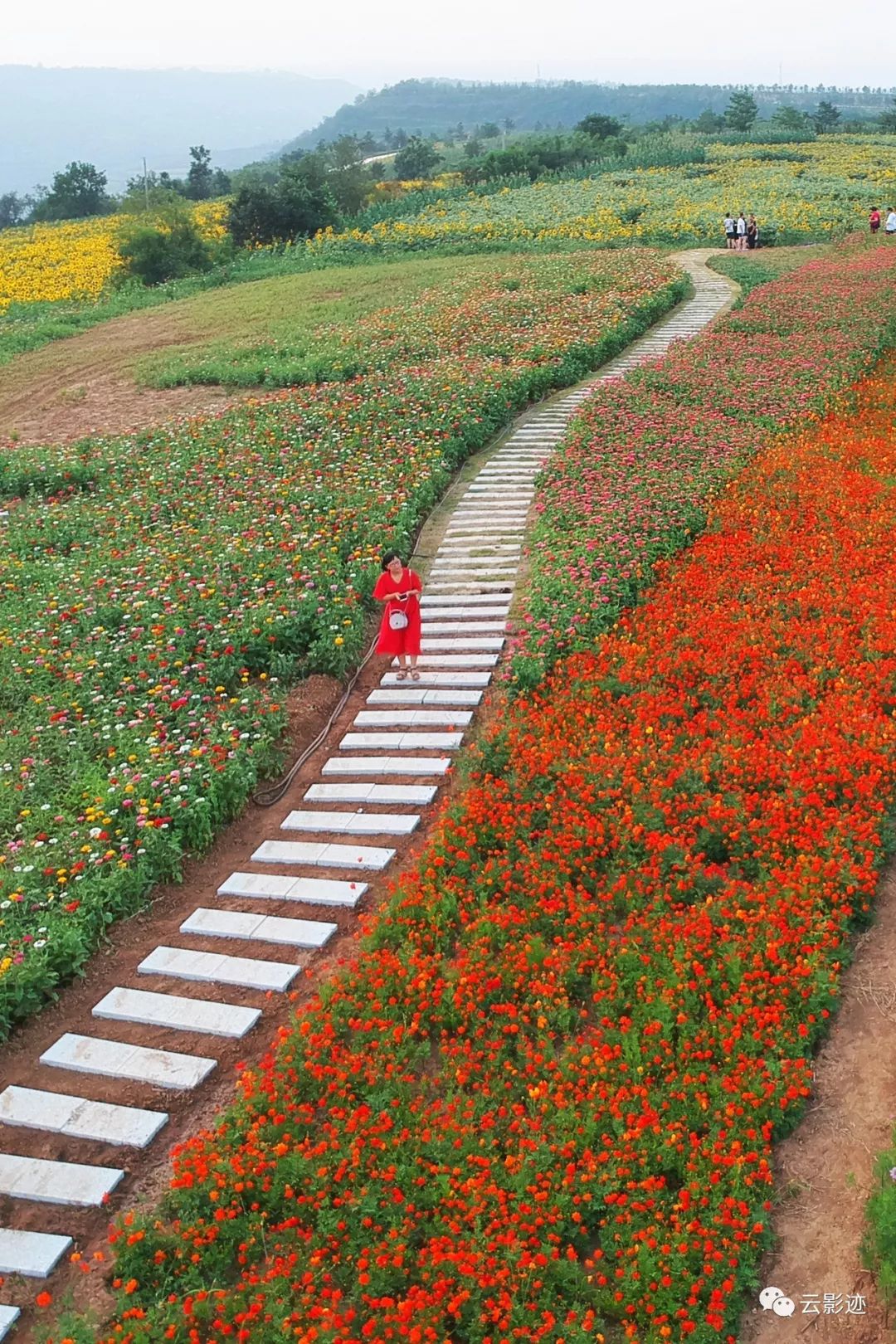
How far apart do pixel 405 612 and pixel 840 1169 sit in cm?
652

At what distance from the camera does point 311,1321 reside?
17.3 feet

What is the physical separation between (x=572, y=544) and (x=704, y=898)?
6.05 m

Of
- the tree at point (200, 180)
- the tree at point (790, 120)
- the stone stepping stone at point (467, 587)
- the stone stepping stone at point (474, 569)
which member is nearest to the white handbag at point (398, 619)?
the stone stepping stone at point (467, 587)

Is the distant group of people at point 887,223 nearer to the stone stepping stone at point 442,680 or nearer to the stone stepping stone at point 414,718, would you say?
the stone stepping stone at point 442,680

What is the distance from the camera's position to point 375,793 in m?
9.48

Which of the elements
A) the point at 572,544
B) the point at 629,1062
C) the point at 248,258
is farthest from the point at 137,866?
the point at 248,258

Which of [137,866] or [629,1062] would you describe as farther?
[137,866]

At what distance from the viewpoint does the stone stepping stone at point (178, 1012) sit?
7.22 metres

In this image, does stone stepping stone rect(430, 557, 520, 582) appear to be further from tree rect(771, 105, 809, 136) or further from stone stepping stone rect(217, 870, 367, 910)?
tree rect(771, 105, 809, 136)

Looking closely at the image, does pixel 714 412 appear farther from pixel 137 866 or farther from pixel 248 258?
pixel 248 258

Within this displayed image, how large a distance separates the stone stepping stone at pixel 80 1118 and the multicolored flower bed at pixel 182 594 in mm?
773

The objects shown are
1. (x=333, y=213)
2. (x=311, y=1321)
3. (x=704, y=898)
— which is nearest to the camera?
(x=311, y=1321)

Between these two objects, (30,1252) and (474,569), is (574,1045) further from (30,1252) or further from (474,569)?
(474,569)

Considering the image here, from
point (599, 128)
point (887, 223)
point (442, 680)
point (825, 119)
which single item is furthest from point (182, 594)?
point (825, 119)
